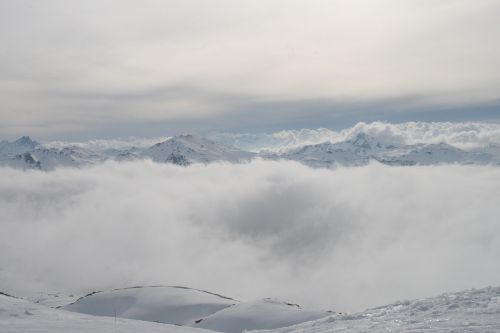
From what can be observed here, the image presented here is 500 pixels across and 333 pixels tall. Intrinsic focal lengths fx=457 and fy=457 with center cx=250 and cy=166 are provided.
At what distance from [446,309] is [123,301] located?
144 ft

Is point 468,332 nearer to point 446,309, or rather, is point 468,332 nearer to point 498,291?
point 446,309

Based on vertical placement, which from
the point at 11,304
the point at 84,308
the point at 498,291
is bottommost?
the point at 84,308

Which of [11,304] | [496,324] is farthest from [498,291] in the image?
[11,304]

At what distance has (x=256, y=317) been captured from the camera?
40.8m

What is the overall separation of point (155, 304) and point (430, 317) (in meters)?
40.0

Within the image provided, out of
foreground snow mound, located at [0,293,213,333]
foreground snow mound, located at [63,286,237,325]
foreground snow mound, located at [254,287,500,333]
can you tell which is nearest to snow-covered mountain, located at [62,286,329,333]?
foreground snow mound, located at [63,286,237,325]

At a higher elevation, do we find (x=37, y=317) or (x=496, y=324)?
(x=496, y=324)

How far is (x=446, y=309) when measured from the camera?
18172 mm

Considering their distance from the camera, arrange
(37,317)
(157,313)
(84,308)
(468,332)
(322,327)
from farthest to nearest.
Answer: (84,308), (157,313), (37,317), (322,327), (468,332)

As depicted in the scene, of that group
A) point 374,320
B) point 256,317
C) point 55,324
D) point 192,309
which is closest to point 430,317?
point 374,320

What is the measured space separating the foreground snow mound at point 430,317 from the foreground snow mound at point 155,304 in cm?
2884

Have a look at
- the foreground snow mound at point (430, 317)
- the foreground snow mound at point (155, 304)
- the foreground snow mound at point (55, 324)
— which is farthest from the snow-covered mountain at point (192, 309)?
the foreground snow mound at point (55, 324)

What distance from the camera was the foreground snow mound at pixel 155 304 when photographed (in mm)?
48938

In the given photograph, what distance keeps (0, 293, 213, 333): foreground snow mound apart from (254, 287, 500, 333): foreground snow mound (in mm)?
5988
